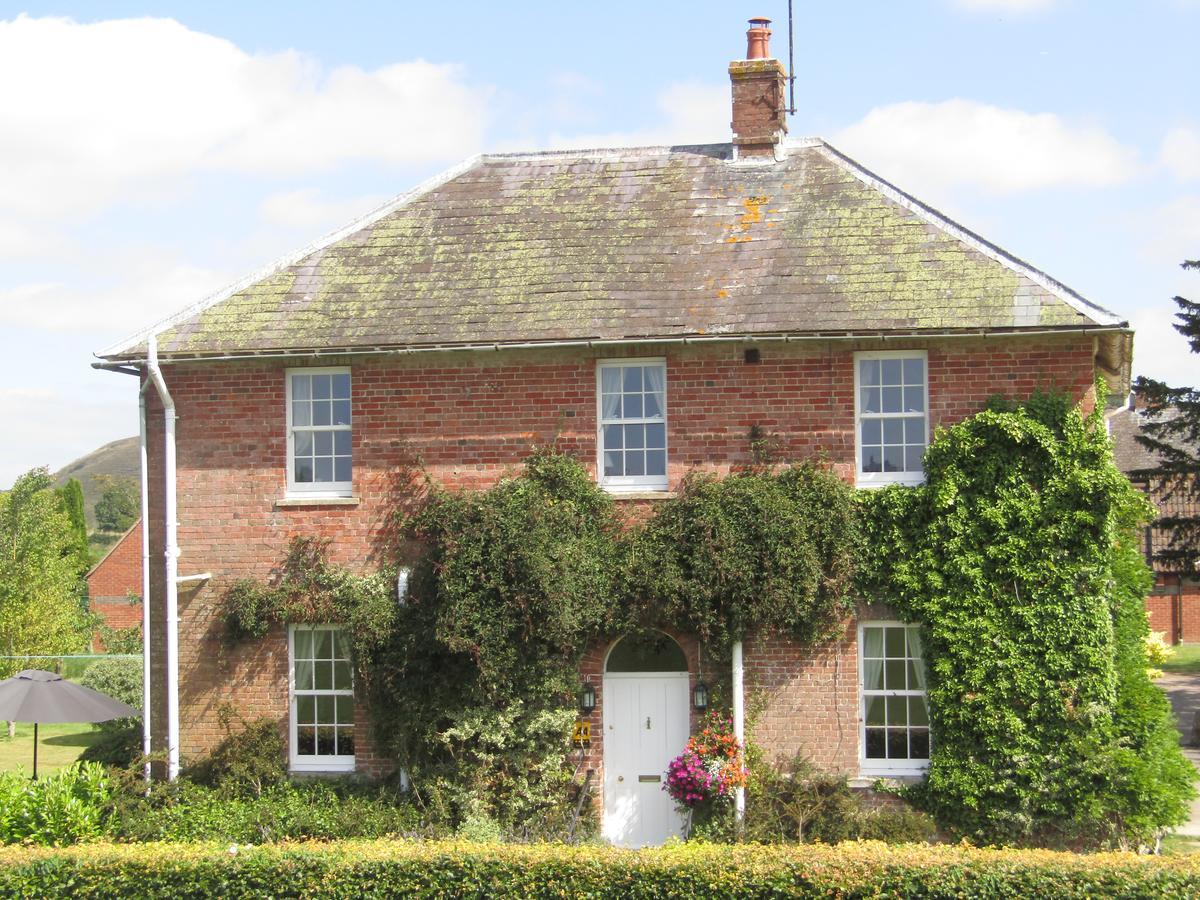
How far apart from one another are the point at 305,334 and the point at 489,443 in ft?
9.41

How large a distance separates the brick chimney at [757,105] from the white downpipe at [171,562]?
8739 millimetres

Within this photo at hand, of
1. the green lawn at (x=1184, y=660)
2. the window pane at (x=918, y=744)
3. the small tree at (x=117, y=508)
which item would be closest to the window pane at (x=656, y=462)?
the window pane at (x=918, y=744)

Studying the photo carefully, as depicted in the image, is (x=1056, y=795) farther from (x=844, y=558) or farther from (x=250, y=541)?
(x=250, y=541)

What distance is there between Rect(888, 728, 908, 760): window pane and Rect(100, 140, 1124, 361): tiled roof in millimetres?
4926

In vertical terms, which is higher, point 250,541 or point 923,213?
point 923,213

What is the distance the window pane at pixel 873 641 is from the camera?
16125mm

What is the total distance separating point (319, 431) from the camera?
1731cm

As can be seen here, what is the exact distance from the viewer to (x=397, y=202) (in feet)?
62.8

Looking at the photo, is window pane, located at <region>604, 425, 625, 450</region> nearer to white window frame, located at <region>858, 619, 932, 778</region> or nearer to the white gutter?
the white gutter

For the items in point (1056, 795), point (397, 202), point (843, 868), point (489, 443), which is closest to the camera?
point (843, 868)

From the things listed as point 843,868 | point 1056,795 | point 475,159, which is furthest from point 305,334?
point 1056,795

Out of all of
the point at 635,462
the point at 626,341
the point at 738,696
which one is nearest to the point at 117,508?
the point at 635,462

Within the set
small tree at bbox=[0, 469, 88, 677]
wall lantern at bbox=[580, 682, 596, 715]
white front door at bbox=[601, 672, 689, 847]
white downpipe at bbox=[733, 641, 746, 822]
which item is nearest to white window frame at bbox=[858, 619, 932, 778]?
white downpipe at bbox=[733, 641, 746, 822]

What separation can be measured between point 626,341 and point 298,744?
6828mm
